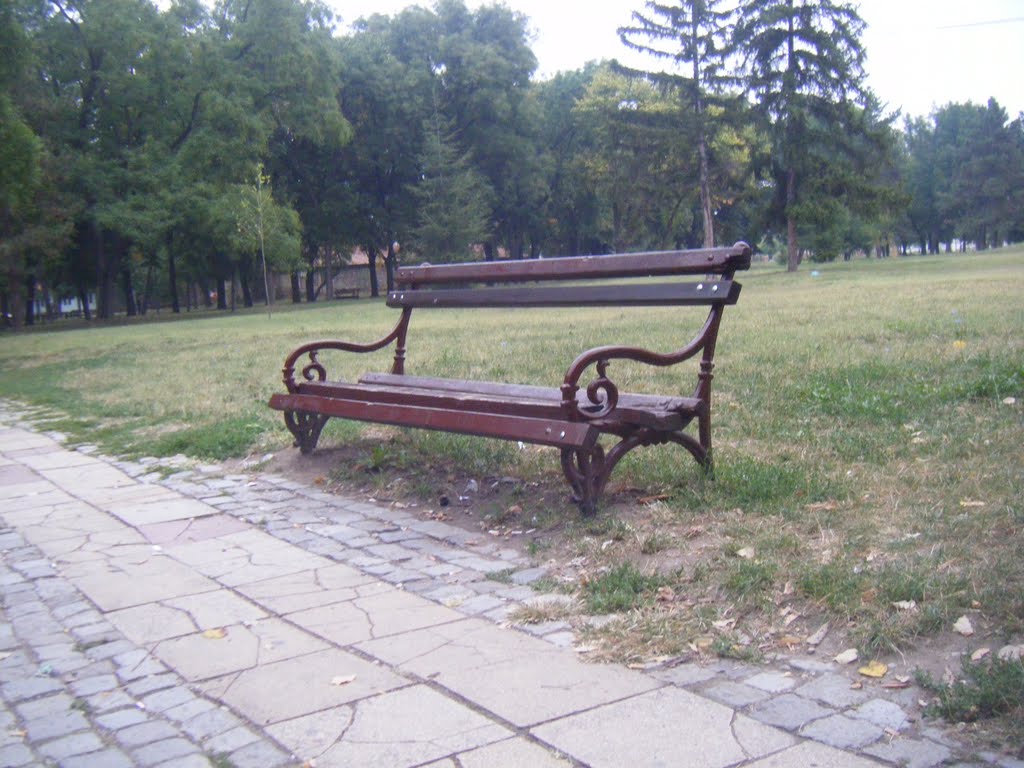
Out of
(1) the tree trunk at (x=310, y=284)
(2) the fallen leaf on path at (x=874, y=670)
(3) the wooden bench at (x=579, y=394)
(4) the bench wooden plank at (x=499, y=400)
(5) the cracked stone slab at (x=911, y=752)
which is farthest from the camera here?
(1) the tree trunk at (x=310, y=284)

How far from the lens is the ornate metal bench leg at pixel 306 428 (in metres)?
7.04

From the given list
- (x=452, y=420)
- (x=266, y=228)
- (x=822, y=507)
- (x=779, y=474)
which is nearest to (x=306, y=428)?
(x=452, y=420)

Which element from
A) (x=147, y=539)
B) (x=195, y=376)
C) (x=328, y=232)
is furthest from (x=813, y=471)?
(x=328, y=232)

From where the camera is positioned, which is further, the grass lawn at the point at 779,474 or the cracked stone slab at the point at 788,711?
the grass lawn at the point at 779,474

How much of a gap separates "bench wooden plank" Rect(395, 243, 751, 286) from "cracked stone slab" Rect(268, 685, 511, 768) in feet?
8.69

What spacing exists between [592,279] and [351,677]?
10.7ft

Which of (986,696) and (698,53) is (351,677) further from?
(698,53)

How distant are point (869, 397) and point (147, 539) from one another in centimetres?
436

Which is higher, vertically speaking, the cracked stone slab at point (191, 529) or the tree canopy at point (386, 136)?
the tree canopy at point (386, 136)

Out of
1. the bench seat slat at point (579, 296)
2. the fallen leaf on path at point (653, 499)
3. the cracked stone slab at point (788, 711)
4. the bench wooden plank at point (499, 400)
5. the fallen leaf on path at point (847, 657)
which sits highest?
the bench seat slat at point (579, 296)

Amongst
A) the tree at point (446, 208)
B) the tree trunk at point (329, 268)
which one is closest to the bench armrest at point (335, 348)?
the tree at point (446, 208)

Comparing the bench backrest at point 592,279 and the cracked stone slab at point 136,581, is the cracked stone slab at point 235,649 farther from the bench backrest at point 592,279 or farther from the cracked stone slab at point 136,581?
the bench backrest at point 592,279

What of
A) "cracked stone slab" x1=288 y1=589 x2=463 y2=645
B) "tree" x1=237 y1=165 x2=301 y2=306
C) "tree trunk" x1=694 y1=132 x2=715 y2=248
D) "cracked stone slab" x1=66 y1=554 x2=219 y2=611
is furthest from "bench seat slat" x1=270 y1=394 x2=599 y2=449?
"tree trunk" x1=694 y1=132 x2=715 y2=248

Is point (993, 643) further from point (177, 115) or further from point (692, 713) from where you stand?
point (177, 115)
